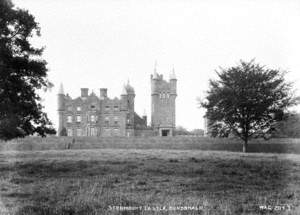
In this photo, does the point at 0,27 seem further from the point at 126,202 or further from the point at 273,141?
the point at 273,141

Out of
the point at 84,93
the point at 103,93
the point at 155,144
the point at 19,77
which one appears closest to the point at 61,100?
the point at 84,93

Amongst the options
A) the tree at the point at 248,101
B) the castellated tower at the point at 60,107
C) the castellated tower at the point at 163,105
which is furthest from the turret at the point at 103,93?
the tree at the point at 248,101

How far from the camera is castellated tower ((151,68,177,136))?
200 feet

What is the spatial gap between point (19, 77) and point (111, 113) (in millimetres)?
44905

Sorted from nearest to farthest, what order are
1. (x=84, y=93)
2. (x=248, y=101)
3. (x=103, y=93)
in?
(x=248, y=101)
(x=84, y=93)
(x=103, y=93)

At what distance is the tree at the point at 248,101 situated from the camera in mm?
30734

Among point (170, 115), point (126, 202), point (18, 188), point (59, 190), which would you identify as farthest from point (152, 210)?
point (170, 115)

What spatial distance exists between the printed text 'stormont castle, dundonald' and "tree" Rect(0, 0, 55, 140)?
42558 mm

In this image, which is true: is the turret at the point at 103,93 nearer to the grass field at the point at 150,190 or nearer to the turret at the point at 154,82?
the turret at the point at 154,82

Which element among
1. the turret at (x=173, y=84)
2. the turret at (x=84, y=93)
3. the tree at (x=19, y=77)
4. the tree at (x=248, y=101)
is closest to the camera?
the tree at (x=19, y=77)

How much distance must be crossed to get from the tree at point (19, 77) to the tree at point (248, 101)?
1932 cm

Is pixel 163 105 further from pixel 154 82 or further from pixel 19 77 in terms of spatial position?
pixel 19 77

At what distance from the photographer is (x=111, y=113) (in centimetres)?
5941

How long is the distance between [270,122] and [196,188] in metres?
23.3
